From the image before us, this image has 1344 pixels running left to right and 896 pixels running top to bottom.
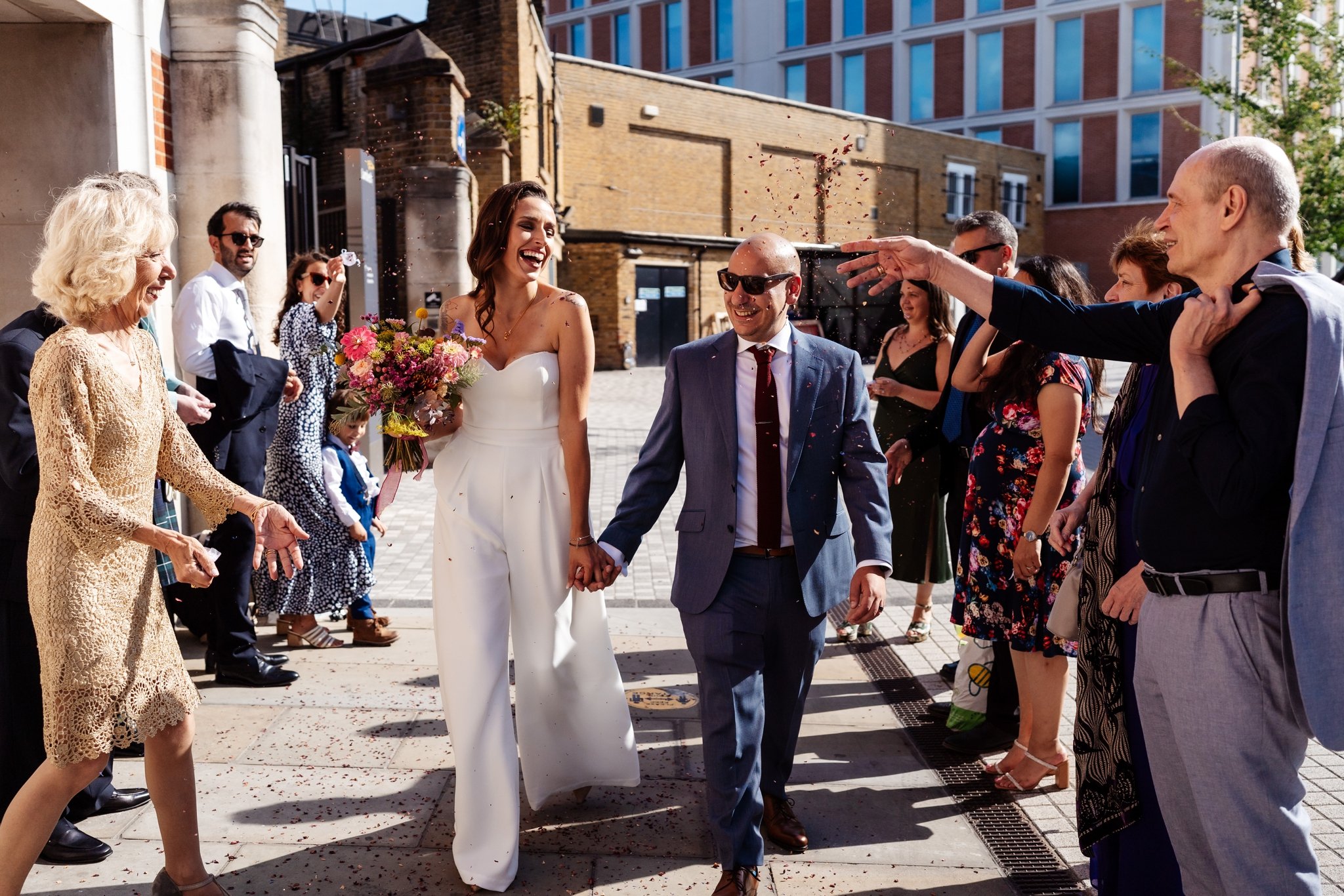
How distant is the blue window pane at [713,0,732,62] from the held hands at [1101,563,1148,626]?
51.0 meters

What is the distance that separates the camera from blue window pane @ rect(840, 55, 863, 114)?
160 feet

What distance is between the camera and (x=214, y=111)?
7.53m

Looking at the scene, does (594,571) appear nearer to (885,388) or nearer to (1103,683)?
(1103,683)

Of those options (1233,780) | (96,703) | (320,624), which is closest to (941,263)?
(1233,780)

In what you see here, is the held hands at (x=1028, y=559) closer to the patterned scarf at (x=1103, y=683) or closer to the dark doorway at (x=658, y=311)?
the patterned scarf at (x=1103, y=683)

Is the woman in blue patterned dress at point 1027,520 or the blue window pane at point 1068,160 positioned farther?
the blue window pane at point 1068,160

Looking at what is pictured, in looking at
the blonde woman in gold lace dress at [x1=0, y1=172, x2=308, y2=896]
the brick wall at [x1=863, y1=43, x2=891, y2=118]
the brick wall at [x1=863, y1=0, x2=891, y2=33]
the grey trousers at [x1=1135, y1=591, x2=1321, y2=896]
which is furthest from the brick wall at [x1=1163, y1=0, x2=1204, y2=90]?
the blonde woman in gold lace dress at [x1=0, y1=172, x2=308, y2=896]

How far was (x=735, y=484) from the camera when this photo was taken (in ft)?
12.3

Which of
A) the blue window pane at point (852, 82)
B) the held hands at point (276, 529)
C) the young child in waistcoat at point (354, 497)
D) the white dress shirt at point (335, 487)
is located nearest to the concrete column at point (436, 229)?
the young child in waistcoat at point (354, 497)

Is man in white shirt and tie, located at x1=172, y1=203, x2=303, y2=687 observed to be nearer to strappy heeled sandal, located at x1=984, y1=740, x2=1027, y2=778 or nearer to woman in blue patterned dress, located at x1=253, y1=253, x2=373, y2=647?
woman in blue patterned dress, located at x1=253, y1=253, x2=373, y2=647

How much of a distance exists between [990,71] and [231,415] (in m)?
46.0

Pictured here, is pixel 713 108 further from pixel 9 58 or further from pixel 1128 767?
pixel 1128 767

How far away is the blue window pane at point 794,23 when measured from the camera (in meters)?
49.7

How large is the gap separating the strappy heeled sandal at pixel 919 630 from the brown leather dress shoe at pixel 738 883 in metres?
3.48
